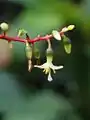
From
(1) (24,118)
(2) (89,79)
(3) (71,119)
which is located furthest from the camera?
(2) (89,79)

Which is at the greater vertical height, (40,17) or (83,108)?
(40,17)

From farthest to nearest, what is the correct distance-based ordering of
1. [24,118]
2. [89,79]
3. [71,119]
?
1. [89,79]
2. [71,119]
3. [24,118]

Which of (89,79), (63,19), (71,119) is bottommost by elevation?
(71,119)

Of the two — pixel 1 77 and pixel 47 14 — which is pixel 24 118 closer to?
pixel 1 77

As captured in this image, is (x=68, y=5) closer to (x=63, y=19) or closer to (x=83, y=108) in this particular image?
(x=63, y=19)

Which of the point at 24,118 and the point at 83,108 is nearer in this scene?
the point at 24,118

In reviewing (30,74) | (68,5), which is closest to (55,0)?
(68,5)
